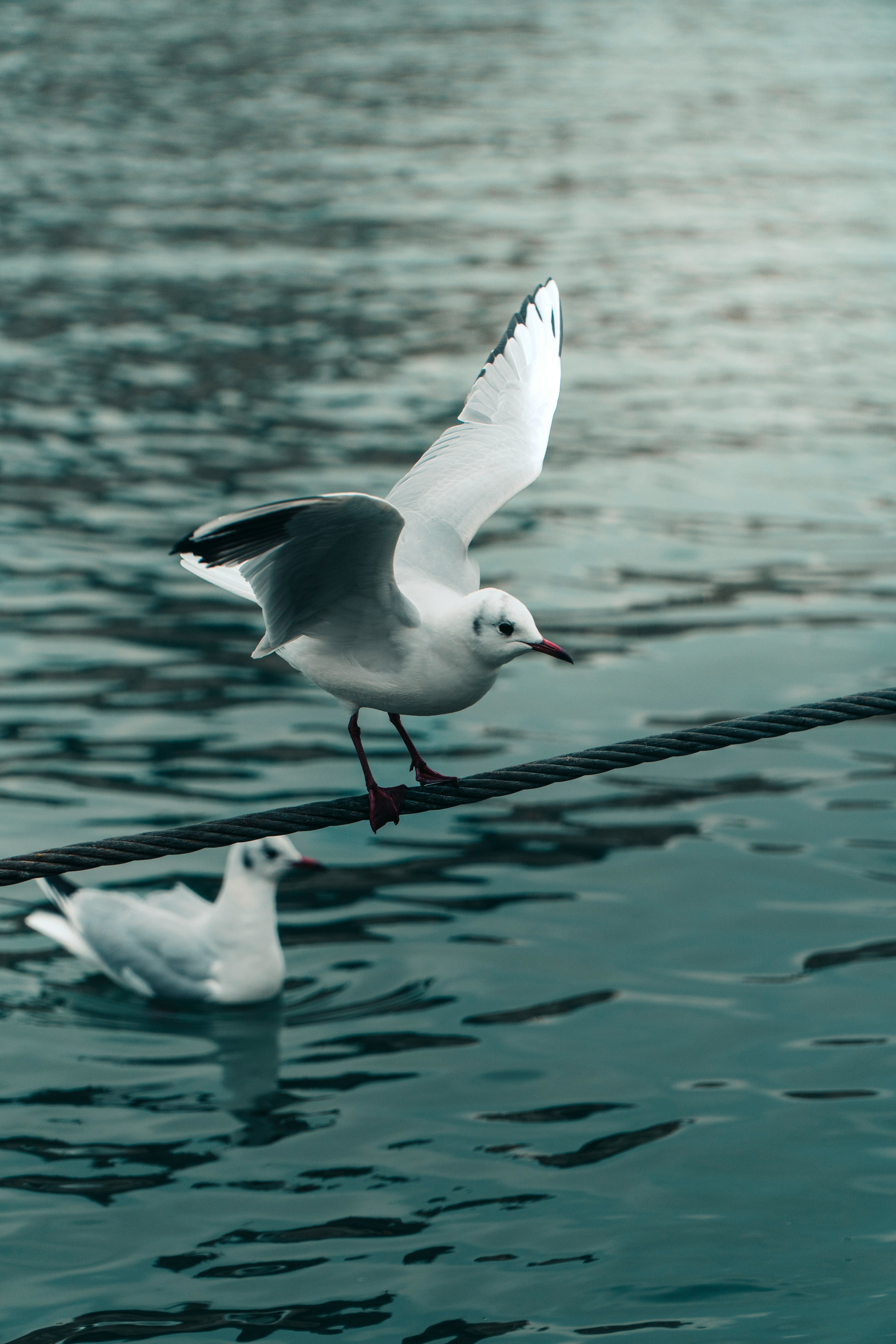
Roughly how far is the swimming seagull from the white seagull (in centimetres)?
333

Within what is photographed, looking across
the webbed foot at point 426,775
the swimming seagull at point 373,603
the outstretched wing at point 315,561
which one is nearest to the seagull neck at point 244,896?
the webbed foot at point 426,775

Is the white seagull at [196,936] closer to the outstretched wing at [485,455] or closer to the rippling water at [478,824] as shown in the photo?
the rippling water at [478,824]

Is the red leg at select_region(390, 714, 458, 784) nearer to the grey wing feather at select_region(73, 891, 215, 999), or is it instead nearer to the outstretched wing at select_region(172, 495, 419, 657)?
the outstretched wing at select_region(172, 495, 419, 657)

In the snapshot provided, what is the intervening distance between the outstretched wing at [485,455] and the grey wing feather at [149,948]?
336 cm

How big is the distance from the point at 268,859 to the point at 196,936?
0.53 metres

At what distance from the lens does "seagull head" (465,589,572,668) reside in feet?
14.8

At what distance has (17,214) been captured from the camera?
26188mm

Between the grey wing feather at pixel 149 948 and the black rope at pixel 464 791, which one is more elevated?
the black rope at pixel 464 791

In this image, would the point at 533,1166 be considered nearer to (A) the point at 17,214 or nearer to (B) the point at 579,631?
(B) the point at 579,631

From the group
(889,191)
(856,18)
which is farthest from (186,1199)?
(856,18)

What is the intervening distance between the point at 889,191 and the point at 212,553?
91.4ft

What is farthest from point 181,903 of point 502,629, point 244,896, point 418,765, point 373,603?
point 502,629

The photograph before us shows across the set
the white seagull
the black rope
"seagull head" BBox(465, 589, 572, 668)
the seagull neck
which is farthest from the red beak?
the seagull neck

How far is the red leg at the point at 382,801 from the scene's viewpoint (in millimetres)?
4805
